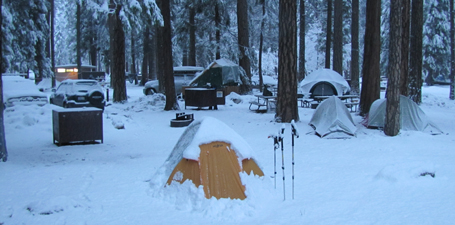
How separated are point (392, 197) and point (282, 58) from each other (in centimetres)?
817

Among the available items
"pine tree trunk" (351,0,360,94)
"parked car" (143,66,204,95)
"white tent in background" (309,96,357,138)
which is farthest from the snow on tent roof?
"pine tree trunk" (351,0,360,94)

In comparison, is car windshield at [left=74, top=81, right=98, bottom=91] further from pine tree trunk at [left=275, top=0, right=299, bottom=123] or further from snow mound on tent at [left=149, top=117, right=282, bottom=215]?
snow mound on tent at [left=149, top=117, right=282, bottom=215]

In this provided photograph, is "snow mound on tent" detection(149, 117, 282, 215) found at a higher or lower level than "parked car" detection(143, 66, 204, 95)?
lower

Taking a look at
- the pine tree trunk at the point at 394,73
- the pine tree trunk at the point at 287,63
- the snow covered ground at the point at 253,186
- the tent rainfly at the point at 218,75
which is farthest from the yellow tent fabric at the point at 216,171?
the tent rainfly at the point at 218,75

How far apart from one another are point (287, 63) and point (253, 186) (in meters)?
8.17

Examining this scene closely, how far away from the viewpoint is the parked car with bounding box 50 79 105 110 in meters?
18.5

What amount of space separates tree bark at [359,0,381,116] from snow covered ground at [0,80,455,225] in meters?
3.77

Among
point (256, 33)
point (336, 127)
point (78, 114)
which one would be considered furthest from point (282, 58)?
point (256, 33)

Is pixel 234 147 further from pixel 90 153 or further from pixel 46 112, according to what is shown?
pixel 46 112

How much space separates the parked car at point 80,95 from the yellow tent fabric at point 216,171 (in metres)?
13.4

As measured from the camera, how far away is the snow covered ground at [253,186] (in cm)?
554

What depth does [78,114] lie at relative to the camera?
34.0 ft

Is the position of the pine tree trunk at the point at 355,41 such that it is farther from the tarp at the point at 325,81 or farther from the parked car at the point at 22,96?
the parked car at the point at 22,96

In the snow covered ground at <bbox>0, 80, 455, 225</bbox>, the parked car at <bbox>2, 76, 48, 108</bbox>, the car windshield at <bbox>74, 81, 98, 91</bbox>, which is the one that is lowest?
the snow covered ground at <bbox>0, 80, 455, 225</bbox>
